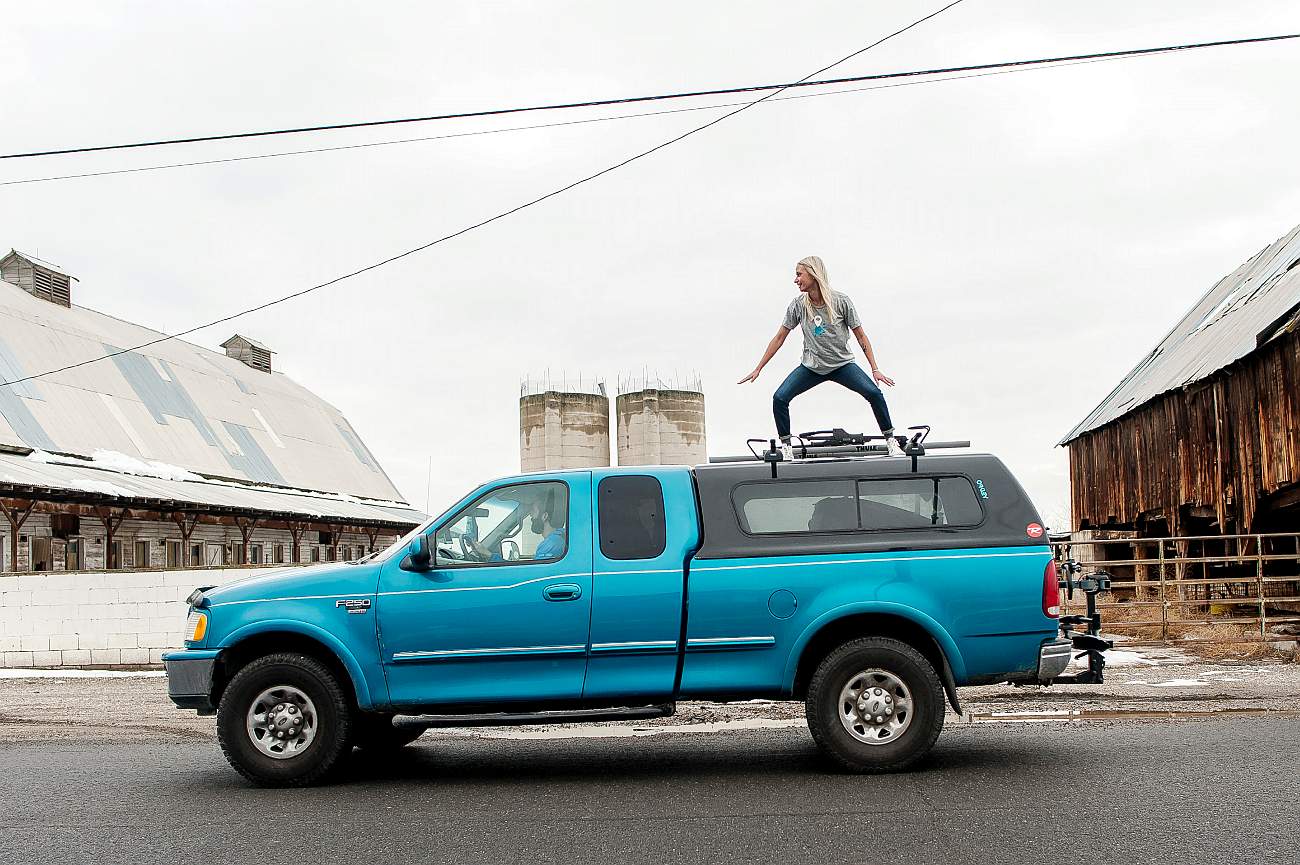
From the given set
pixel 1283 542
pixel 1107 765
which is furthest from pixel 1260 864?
pixel 1283 542

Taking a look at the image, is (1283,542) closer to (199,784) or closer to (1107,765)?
(1107,765)

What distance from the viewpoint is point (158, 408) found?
39156mm

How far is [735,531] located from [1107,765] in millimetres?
2807

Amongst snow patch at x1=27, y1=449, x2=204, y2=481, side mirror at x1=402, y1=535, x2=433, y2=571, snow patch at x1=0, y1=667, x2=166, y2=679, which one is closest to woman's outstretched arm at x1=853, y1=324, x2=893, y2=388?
side mirror at x1=402, y1=535, x2=433, y2=571

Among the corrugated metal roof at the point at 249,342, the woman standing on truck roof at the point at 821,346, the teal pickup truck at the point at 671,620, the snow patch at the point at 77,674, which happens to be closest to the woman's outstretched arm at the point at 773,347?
the woman standing on truck roof at the point at 821,346

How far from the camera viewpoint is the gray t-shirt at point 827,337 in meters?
10.2

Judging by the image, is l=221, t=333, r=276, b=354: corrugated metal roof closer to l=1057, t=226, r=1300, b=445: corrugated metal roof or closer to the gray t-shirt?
l=1057, t=226, r=1300, b=445: corrugated metal roof

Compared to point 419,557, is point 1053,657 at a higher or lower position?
lower

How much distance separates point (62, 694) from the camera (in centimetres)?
1547

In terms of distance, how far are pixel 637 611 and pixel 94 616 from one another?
46.3 feet

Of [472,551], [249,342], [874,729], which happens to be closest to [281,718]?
[472,551]

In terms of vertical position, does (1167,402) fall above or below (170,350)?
below

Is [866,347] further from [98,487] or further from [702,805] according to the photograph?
[98,487]

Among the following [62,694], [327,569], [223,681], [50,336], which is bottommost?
[62,694]
